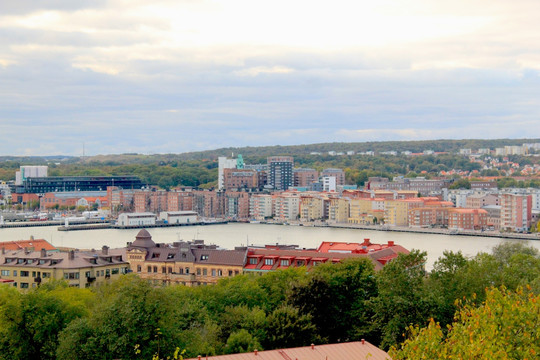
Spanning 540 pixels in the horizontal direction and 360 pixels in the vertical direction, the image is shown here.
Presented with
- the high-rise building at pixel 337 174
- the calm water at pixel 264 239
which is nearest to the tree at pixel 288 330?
the calm water at pixel 264 239

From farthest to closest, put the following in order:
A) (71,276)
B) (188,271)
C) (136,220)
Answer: (136,220)
(188,271)
(71,276)

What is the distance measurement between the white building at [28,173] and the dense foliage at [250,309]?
168 feet

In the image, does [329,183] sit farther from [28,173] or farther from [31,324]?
[31,324]

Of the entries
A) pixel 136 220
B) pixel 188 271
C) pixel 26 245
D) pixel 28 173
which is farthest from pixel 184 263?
pixel 28 173

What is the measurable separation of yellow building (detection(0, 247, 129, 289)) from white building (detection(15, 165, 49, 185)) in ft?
151

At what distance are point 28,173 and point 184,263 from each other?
47.4m

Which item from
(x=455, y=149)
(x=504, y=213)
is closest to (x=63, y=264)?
(x=504, y=213)

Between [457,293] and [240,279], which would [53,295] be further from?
[457,293]

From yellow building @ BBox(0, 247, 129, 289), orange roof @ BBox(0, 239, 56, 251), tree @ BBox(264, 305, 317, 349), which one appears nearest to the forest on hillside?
orange roof @ BBox(0, 239, 56, 251)

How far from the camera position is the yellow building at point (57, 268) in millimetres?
14844

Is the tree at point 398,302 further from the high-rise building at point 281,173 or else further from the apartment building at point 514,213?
the high-rise building at point 281,173

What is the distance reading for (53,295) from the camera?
31.6 feet

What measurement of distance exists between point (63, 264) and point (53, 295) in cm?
546

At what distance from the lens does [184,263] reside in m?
16.8
